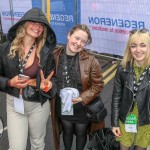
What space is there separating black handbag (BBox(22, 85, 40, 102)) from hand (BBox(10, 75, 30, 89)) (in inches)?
3.9

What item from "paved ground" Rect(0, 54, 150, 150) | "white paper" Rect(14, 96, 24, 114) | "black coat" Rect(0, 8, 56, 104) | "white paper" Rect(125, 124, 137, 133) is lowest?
"paved ground" Rect(0, 54, 150, 150)

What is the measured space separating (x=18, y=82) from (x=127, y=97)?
110 cm

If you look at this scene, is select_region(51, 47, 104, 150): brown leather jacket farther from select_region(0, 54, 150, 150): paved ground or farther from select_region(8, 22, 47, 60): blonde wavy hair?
select_region(0, 54, 150, 150): paved ground

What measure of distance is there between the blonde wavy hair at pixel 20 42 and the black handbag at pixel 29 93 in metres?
0.34

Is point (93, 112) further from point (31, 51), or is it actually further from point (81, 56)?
point (31, 51)

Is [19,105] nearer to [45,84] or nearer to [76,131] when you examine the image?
[45,84]

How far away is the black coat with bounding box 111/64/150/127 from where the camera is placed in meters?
2.74

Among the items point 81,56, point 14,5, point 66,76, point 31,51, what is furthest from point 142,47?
point 14,5

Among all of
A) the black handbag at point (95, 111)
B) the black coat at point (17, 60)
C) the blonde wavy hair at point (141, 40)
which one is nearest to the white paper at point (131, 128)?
the black handbag at point (95, 111)

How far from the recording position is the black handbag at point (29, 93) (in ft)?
9.55

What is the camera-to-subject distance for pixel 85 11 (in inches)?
249

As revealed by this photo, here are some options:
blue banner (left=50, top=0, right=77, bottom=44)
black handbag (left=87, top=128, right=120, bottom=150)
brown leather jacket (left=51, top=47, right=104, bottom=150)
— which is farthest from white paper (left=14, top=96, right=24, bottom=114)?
blue banner (left=50, top=0, right=77, bottom=44)

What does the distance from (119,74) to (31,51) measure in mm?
952

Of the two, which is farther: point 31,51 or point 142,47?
point 31,51
